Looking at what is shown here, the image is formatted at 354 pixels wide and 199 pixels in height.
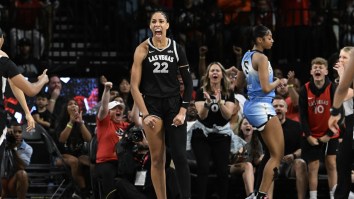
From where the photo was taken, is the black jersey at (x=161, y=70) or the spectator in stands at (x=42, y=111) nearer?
the black jersey at (x=161, y=70)

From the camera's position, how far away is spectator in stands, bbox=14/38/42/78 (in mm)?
15572

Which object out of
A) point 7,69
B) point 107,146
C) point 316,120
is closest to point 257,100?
point 316,120

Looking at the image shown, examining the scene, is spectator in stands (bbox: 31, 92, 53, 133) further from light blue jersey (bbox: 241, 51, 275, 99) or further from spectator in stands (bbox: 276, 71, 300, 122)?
light blue jersey (bbox: 241, 51, 275, 99)

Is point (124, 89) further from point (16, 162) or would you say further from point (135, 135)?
point (135, 135)

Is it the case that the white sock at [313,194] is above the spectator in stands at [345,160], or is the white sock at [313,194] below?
below

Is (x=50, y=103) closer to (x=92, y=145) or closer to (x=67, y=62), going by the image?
(x=67, y=62)

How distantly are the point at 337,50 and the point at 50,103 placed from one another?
4.82 metres

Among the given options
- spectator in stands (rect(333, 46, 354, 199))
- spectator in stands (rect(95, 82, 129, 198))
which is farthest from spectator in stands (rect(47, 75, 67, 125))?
spectator in stands (rect(333, 46, 354, 199))

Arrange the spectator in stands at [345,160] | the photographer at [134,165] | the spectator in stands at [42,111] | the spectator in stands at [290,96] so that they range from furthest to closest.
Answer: the spectator in stands at [42,111] → the spectator in stands at [290,96] → the photographer at [134,165] → the spectator in stands at [345,160]

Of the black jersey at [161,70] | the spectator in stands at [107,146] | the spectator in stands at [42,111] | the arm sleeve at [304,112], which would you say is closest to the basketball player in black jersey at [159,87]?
the black jersey at [161,70]

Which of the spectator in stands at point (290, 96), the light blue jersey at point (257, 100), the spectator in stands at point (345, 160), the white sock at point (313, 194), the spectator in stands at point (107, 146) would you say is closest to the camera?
the spectator in stands at point (345, 160)

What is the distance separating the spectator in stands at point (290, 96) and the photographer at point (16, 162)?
11.9 ft

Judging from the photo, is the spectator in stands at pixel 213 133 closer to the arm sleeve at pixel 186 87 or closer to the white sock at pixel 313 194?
the white sock at pixel 313 194

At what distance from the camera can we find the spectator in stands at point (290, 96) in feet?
46.2
